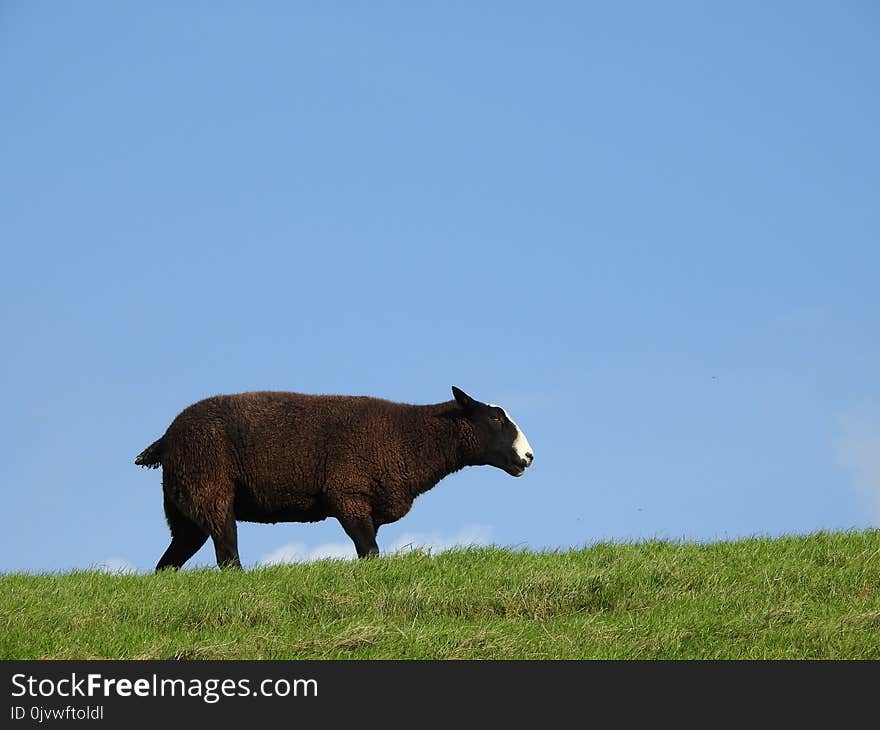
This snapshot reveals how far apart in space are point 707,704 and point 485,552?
594 centimetres

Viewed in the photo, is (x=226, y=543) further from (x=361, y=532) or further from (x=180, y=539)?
(x=361, y=532)

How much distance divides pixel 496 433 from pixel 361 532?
285 centimetres

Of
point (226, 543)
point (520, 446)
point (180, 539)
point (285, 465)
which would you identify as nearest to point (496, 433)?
point (520, 446)

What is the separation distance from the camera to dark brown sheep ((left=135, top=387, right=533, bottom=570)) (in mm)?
18000

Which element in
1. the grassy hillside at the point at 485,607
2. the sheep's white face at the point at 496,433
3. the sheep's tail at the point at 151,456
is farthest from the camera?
the sheep's white face at the point at 496,433

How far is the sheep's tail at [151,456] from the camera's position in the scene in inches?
738

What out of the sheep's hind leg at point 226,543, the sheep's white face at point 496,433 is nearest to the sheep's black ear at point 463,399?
the sheep's white face at point 496,433

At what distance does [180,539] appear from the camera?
1902cm

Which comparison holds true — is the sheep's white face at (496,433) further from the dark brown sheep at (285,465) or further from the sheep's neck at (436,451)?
the dark brown sheep at (285,465)

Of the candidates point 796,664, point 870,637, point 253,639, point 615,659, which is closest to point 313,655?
point 253,639

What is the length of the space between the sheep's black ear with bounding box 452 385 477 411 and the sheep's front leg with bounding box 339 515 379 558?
2.51 m

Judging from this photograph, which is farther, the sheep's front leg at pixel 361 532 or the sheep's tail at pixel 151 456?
the sheep's tail at pixel 151 456

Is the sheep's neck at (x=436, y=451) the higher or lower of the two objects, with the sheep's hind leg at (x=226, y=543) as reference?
higher

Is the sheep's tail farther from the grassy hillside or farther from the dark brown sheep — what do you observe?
the grassy hillside
